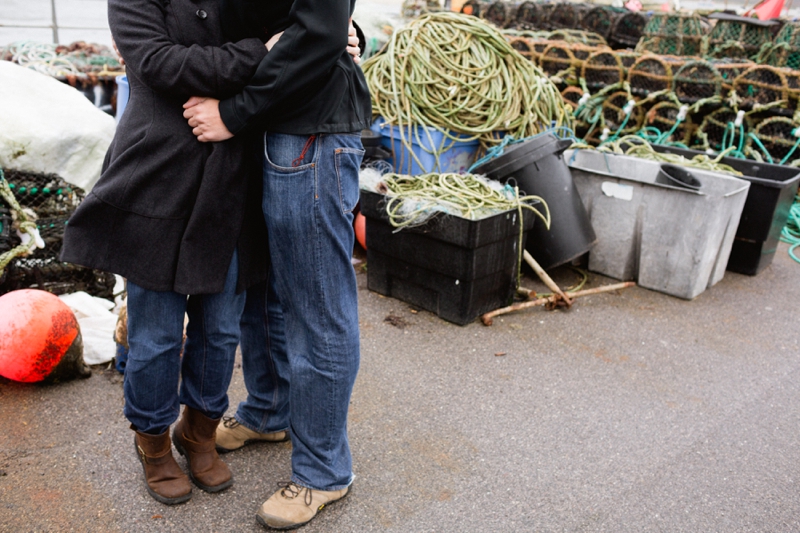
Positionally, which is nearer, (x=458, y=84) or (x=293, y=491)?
(x=293, y=491)

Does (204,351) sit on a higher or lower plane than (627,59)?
lower

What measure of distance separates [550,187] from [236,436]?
8.33 ft

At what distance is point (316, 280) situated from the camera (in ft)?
6.55

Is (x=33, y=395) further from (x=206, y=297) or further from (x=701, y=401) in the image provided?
(x=701, y=401)

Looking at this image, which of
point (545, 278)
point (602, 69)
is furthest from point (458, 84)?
point (602, 69)

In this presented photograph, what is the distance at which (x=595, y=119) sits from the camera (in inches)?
259

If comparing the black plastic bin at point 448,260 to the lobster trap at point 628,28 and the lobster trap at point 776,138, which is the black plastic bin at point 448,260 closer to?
the lobster trap at point 776,138

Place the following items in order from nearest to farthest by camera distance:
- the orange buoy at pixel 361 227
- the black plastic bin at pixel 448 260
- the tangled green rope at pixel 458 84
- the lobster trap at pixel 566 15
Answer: the black plastic bin at pixel 448 260 < the orange buoy at pixel 361 227 < the tangled green rope at pixel 458 84 < the lobster trap at pixel 566 15

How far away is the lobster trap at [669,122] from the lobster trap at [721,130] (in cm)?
12

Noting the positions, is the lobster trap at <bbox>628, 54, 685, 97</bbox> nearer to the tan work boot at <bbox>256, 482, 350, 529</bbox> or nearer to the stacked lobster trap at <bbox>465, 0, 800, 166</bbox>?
the stacked lobster trap at <bbox>465, 0, 800, 166</bbox>

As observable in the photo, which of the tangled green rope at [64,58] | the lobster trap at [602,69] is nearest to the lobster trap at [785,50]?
the lobster trap at [602,69]

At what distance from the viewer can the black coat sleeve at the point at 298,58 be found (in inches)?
67.7

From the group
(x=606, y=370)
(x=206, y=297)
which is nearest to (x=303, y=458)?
(x=206, y=297)

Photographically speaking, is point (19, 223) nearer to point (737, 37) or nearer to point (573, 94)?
point (573, 94)
